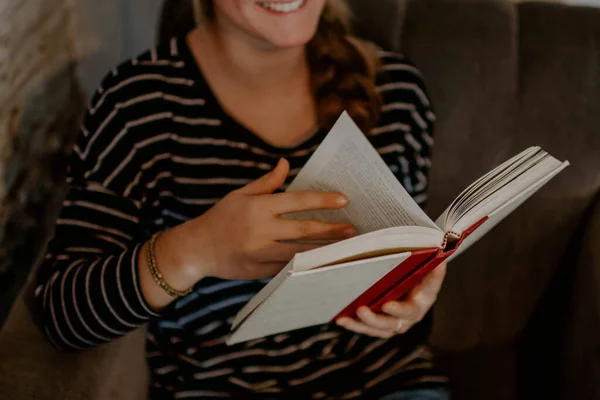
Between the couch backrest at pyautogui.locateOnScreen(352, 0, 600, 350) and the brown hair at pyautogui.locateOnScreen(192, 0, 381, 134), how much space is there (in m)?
0.10

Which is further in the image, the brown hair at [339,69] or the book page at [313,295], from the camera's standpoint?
the brown hair at [339,69]

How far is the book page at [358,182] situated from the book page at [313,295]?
67 millimetres

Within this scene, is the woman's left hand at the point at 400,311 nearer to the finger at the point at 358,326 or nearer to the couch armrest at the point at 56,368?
the finger at the point at 358,326

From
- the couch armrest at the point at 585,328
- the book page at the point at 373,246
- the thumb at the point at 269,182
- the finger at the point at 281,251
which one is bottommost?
the couch armrest at the point at 585,328

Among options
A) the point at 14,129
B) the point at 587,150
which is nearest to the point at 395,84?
the point at 587,150

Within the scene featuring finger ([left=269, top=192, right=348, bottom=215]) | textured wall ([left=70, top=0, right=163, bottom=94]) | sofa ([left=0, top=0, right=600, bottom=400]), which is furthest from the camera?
textured wall ([left=70, top=0, right=163, bottom=94])

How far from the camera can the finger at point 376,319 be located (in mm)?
773

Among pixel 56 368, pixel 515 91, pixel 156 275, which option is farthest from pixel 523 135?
pixel 56 368

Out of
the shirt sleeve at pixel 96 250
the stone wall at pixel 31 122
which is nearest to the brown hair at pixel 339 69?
the shirt sleeve at pixel 96 250

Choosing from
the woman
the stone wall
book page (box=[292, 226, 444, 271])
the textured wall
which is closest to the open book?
book page (box=[292, 226, 444, 271])

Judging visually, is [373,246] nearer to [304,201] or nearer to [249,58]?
[304,201]

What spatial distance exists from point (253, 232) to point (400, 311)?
0.24m

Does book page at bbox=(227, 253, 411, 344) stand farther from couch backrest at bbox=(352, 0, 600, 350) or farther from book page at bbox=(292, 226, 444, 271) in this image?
couch backrest at bbox=(352, 0, 600, 350)

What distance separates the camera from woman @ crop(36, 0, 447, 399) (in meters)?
0.81
